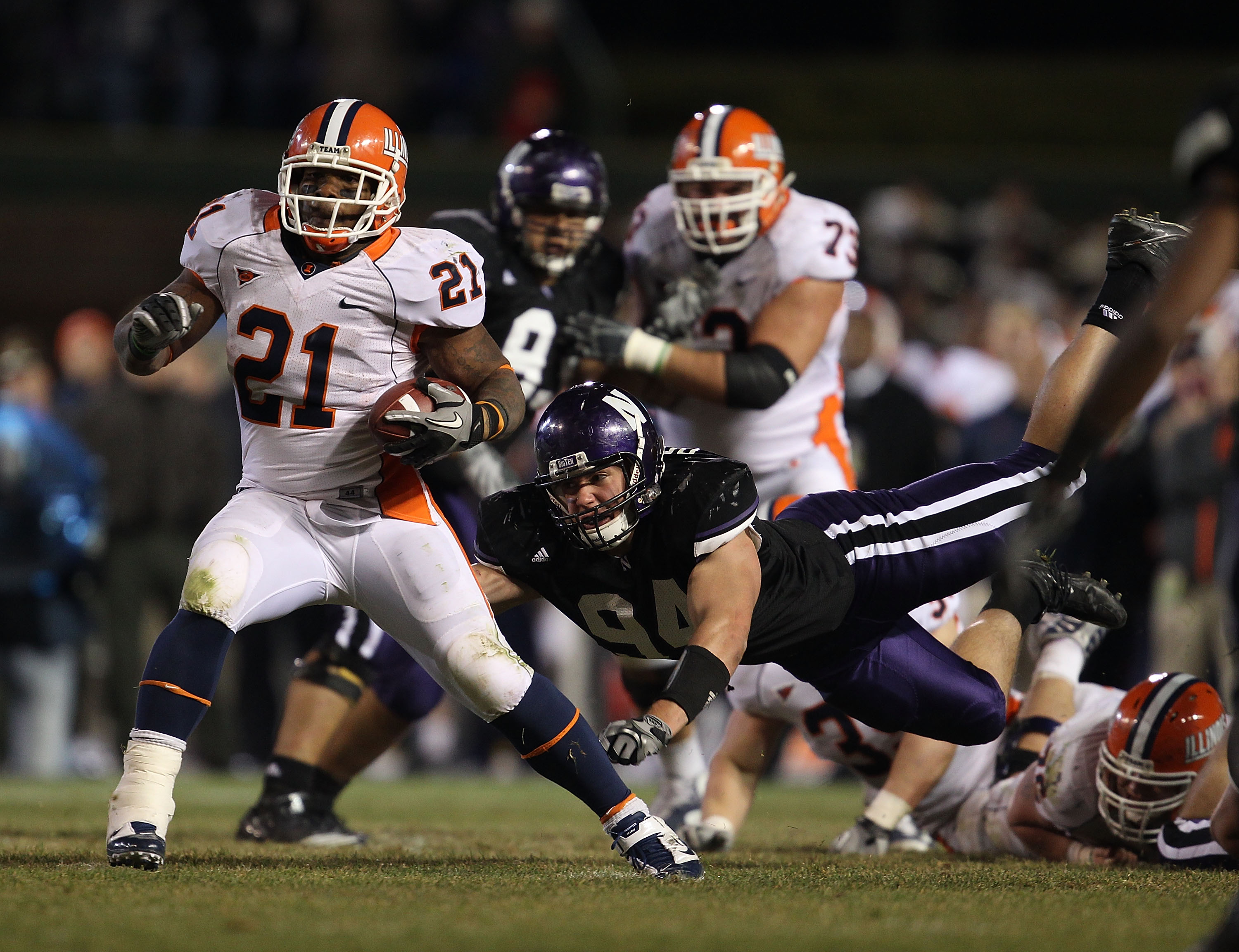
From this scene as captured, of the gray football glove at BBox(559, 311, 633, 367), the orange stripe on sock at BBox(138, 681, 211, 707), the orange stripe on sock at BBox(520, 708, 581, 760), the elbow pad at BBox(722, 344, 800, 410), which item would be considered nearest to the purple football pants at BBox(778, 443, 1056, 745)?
the orange stripe on sock at BBox(520, 708, 581, 760)

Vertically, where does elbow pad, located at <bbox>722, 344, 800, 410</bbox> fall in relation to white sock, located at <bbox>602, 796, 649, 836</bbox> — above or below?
above

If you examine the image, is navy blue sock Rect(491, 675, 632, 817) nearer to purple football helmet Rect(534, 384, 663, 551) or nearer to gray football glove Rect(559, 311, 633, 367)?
purple football helmet Rect(534, 384, 663, 551)

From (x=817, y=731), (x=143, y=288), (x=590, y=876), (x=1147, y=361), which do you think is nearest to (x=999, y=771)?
(x=817, y=731)

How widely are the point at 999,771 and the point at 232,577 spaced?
249 centimetres

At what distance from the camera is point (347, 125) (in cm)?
409

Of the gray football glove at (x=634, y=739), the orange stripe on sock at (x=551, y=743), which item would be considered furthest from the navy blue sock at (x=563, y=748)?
the gray football glove at (x=634, y=739)

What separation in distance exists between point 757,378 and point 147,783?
2294mm

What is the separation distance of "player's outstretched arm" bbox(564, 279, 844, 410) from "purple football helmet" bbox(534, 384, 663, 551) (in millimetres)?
1095

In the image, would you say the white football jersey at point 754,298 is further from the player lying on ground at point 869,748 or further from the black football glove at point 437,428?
the black football glove at point 437,428

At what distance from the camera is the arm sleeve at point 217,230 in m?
4.12

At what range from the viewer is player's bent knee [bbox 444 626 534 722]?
12.5 ft

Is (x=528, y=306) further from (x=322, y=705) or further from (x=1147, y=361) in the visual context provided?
(x=1147, y=361)

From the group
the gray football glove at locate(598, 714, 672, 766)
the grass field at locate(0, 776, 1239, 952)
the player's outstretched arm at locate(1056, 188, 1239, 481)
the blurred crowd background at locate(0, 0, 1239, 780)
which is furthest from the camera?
the blurred crowd background at locate(0, 0, 1239, 780)

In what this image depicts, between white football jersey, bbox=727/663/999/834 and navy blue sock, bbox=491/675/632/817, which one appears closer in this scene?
navy blue sock, bbox=491/675/632/817
